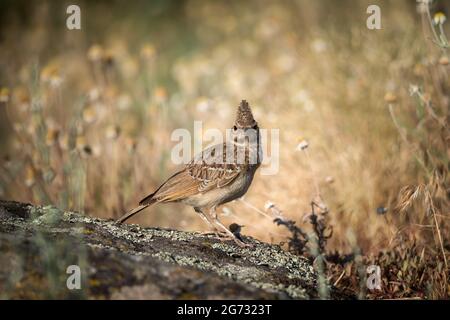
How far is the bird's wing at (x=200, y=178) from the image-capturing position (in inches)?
216

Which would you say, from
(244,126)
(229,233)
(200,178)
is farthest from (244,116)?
(229,233)

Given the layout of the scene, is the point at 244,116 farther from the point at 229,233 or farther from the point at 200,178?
the point at 229,233

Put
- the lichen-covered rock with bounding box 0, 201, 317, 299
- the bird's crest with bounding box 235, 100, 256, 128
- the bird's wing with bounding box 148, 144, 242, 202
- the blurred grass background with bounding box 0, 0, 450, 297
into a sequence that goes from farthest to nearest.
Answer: the blurred grass background with bounding box 0, 0, 450, 297, the bird's wing with bounding box 148, 144, 242, 202, the bird's crest with bounding box 235, 100, 256, 128, the lichen-covered rock with bounding box 0, 201, 317, 299

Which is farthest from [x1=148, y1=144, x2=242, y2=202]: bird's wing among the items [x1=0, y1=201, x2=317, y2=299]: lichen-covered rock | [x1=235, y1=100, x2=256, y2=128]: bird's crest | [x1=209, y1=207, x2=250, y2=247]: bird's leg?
[x1=0, y1=201, x2=317, y2=299]: lichen-covered rock

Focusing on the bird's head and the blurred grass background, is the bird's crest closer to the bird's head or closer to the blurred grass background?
the bird's head

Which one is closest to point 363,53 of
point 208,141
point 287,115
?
point 287,115

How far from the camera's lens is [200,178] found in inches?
221

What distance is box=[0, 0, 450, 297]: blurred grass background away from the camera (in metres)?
6.09

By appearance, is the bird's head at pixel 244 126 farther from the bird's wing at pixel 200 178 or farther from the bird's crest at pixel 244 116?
the bird's wing at pixel 200 178

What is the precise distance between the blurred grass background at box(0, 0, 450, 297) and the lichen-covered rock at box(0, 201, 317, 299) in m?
0.79

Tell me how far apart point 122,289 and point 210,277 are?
52 cm

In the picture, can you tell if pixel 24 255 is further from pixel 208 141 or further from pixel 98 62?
pixel 98 62
